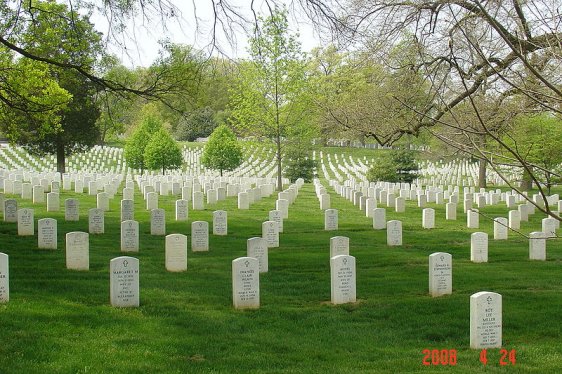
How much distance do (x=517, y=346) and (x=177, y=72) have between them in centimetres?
832

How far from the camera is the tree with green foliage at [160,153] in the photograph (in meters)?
47.6

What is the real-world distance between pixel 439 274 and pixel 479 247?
3.96 m

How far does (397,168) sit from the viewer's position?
42688 mm

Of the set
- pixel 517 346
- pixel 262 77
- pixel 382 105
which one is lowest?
pixel 517 346

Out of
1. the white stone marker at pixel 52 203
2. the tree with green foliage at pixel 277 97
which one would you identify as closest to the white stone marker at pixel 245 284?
the white stone marker at pixel 52 203

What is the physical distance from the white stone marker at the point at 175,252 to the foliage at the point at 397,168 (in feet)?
102

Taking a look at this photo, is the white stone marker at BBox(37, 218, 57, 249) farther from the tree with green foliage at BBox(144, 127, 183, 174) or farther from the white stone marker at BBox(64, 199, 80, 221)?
the tree with green foliage at BBox(144, 127, 183, 174)

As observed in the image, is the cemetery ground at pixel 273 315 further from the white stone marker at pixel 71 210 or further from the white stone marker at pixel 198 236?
the white stone marker at pixel 71 210

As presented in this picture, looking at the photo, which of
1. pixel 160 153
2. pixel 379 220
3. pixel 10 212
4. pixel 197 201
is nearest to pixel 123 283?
pixel 10 212

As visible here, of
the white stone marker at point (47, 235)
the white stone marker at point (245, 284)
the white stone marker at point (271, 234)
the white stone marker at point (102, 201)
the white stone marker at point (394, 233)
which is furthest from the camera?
the white stone marker at point (102, 201)

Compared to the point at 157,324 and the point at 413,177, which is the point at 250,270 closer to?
the point at 157,324

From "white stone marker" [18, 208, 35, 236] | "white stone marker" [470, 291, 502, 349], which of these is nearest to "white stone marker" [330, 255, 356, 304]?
"white stone marker" [470, 291, 502, 349]

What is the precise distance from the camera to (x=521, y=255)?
15.9 meters

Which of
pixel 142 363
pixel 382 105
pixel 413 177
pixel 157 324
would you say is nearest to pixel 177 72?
pixel 382 105
